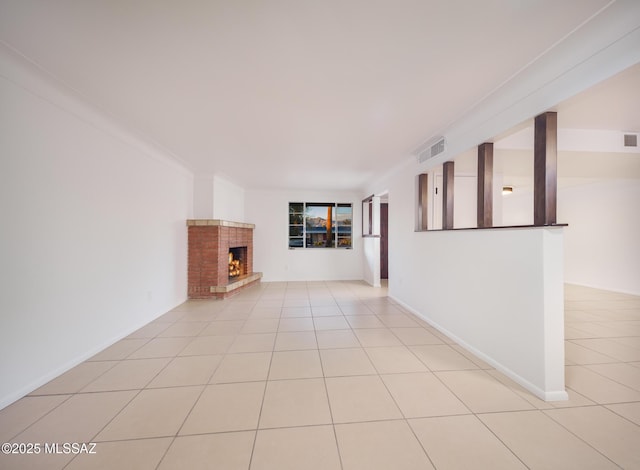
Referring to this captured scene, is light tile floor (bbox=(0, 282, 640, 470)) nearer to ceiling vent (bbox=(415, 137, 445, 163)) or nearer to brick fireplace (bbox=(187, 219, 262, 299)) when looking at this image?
brick fireplace (bbox=(187, 219, 262, 299))

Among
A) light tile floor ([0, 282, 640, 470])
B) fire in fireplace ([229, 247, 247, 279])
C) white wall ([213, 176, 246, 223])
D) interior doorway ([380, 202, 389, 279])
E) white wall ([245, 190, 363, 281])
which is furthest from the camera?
interior doorway ([380, 202, 389, 279])

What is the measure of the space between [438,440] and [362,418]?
471mm

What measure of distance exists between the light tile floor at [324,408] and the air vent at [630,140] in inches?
93.4

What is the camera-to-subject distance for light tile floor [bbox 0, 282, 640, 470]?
4.70ft

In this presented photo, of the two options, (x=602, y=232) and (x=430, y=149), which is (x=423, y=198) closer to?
(x=430, y=149)

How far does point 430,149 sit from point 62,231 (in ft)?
14.1

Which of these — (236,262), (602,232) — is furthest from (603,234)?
(236,262)

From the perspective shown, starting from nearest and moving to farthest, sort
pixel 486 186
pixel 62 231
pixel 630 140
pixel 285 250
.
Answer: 1. pixel 62 231
2. pixel 486 186
3. pixel 630 140
4. pixel 285 250

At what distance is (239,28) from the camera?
157 centimetres

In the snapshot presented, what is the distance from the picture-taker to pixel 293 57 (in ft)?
6.00

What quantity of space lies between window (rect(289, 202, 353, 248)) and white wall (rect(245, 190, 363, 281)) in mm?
152

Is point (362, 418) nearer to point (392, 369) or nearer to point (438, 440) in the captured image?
point (438, 440)

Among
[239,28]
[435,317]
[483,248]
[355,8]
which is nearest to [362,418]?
[483,248]

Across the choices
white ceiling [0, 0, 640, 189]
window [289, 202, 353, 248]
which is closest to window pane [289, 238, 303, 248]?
window [289, 202, 353, 248]
